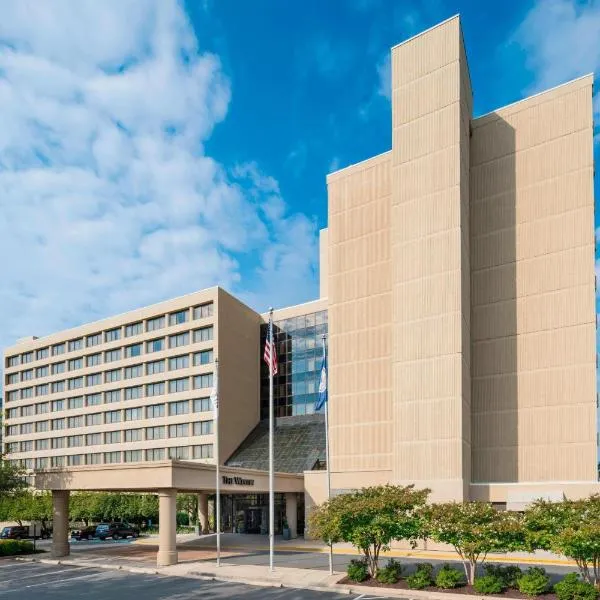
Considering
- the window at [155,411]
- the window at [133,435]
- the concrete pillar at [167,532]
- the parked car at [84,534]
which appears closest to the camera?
the concrete pillar at [167,532]

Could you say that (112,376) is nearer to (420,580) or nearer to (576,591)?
(420,580)

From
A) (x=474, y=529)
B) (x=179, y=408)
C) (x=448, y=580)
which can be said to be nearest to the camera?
(x=474, y=529)

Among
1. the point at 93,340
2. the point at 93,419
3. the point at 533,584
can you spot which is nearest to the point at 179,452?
the point at 93,419

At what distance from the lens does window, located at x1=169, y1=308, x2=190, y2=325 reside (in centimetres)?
7675

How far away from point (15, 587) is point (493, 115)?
156 feet

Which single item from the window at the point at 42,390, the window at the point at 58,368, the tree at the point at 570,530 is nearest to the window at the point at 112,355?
the window at the point at 58,368

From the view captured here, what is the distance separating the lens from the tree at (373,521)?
31391 mm

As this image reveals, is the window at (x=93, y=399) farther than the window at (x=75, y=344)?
No

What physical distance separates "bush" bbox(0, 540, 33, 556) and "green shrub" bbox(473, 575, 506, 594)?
115 ft

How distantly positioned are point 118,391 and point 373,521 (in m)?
59.9

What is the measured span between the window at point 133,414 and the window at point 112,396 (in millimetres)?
2434

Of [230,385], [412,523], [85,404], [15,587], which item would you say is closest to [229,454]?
[230,385]

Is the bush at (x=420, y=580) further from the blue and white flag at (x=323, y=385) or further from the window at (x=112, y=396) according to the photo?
the window at (x=112, y=396)

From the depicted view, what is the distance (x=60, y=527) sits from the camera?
46.8m
